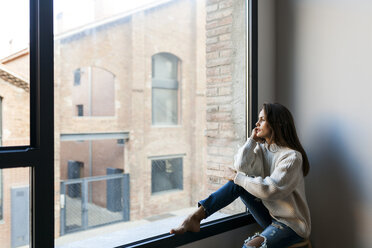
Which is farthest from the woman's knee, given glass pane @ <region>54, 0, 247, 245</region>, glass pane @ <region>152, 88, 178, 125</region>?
glass pane @ <region>152, 88, 178, 125</region>

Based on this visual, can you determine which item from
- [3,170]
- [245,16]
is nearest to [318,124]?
[245,16]

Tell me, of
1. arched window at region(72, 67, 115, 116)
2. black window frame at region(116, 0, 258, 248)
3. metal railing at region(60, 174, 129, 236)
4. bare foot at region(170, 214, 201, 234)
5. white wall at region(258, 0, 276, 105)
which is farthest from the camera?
arched window at region(72, 67, 115, 116)

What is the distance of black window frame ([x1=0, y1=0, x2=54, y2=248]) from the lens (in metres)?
1.31

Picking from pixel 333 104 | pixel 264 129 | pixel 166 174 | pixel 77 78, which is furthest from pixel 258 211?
pixel 166 174

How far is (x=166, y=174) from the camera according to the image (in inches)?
396

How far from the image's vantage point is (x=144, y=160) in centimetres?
937

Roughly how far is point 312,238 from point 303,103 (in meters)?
0.83

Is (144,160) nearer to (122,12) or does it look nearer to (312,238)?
(122,12)

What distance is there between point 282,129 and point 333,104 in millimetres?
391

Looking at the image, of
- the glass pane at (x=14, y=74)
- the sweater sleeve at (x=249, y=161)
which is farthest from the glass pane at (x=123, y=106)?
the glass pane at (x=14, y=74)

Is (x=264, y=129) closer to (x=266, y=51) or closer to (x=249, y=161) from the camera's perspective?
(x=249, y=161)

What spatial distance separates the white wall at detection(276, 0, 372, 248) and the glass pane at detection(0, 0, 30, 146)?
5.09ft

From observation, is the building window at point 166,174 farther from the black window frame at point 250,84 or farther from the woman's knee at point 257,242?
the woman's knee at point 257,242

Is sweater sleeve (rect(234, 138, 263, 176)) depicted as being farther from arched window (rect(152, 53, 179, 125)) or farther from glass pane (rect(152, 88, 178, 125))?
glass pane (rect(152, 88, 178, 125))
